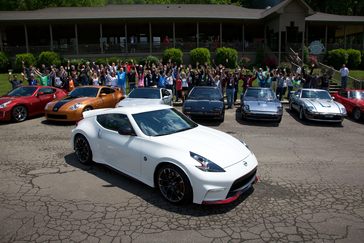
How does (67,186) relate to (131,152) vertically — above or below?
below

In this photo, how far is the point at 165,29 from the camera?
34562mm

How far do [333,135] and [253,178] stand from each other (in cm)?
692

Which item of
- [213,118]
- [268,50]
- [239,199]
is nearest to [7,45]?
[268,50]

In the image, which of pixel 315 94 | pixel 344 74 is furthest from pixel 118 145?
pixel 344 74

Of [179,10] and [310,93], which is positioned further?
[179,10]

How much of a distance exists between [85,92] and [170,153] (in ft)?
28.5

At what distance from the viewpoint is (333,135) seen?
11703 millimetres

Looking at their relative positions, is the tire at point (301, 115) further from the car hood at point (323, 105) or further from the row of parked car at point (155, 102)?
the car hood at point (323, 105)

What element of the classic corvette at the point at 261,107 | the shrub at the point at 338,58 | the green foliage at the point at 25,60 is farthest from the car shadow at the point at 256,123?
the green foliage at the point at 25,60

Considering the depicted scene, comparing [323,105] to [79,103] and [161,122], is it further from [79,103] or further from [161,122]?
[79,103]

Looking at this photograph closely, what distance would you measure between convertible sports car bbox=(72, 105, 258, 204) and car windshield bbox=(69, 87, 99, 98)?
5.93 metres

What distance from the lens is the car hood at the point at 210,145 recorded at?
5668 millimetres

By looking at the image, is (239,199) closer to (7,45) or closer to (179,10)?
(179,10)

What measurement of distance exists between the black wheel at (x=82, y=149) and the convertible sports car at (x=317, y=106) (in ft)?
31.0
